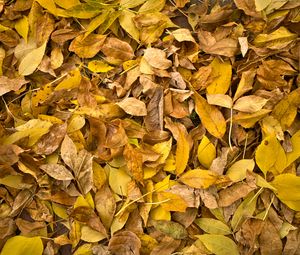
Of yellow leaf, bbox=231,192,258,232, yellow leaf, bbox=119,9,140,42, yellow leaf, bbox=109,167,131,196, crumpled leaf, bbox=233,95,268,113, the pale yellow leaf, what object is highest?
yellow leaf, bbox=119,9,140,42

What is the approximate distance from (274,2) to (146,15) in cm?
26

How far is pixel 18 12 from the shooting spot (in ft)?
3.53

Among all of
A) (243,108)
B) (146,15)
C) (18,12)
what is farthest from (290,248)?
(18,12)

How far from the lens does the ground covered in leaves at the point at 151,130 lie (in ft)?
3.22

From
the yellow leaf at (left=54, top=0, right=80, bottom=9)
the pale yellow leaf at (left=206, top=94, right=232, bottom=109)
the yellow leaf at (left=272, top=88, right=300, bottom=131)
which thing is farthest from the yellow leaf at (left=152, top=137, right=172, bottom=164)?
the yellow leaf at (left=54, top=0, right=80, bottom=9)

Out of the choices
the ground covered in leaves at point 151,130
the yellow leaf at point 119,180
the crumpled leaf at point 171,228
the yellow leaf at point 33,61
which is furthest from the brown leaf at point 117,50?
the crumpled leaf at point 171,228

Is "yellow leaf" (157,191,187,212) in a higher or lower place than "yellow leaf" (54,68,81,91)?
lower

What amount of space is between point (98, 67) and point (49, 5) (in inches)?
6.2

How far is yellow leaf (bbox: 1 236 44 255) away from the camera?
3.24 ft

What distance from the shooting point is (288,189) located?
0.97m

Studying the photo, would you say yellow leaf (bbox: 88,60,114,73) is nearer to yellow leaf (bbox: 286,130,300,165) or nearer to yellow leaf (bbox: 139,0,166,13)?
yellow leaf (bbox: 139,0,166,13)

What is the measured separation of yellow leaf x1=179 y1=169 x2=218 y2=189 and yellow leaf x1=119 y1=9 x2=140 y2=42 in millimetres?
291

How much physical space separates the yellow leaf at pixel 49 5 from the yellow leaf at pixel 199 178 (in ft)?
1.39

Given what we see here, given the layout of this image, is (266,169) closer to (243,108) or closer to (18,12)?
(243,108)
